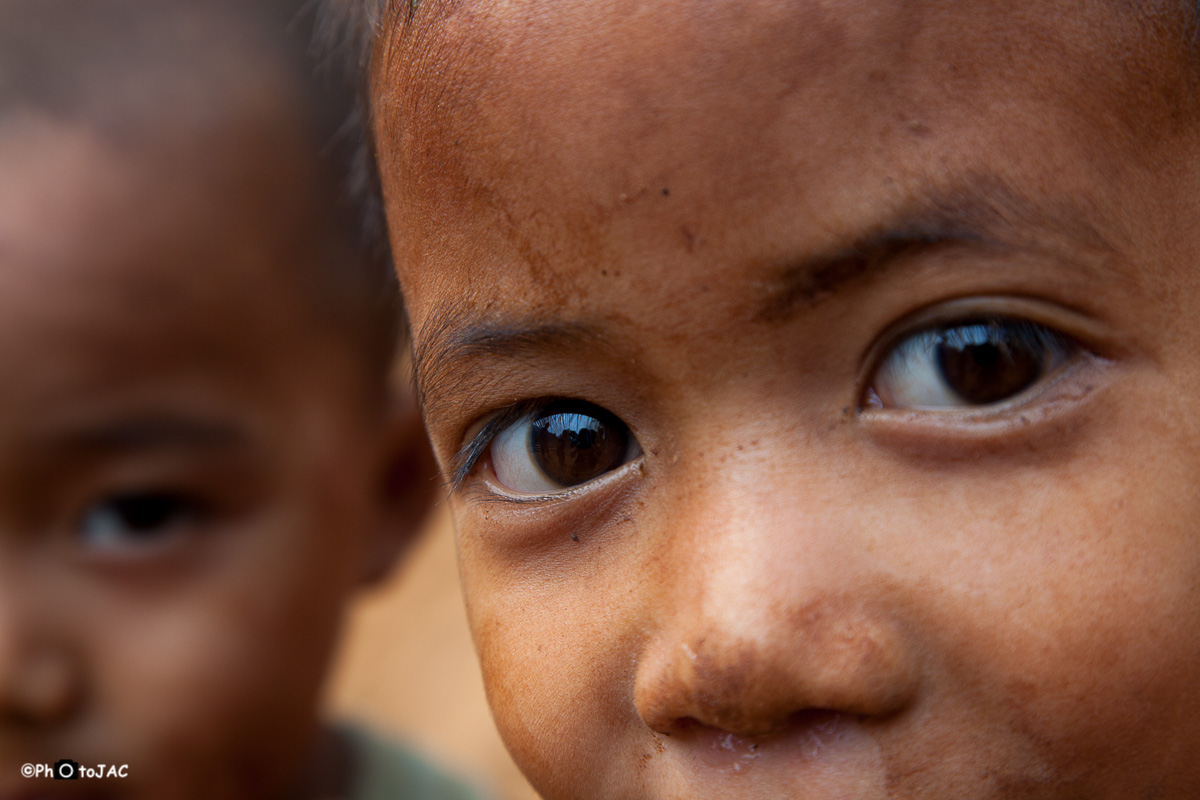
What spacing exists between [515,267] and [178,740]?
3.74ft

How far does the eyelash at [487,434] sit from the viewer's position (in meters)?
1.13

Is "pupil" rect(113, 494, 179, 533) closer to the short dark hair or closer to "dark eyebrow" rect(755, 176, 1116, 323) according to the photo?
the short dark hair

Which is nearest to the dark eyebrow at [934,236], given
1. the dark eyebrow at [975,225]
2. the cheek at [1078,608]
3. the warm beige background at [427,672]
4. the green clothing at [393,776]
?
the dark eyebrow at [975,225]

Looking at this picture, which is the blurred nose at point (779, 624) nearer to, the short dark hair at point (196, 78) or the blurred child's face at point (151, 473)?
the short dark hair at point (196, 78)

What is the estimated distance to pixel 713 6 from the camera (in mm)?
852

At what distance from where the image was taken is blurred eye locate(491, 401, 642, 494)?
107 cm

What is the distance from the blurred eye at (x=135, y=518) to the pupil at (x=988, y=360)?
1.31 meters

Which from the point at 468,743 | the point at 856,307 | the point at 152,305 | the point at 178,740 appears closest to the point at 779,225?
the point at 856,307

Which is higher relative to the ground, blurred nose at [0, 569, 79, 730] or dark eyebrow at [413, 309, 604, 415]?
dark eyebrow at [413, 309, 604, 415]

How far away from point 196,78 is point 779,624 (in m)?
1.44

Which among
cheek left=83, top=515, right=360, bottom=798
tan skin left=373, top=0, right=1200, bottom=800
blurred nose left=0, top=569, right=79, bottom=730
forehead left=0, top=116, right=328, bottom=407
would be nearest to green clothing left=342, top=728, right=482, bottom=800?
cheek left=83, top=515, right=360, bottom=798

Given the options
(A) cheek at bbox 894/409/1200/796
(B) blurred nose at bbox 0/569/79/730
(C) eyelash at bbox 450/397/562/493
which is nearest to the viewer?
(A) cheek at bbox 894/409/1200/796

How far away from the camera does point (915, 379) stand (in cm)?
91

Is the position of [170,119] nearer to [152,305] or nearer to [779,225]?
[152,305]
